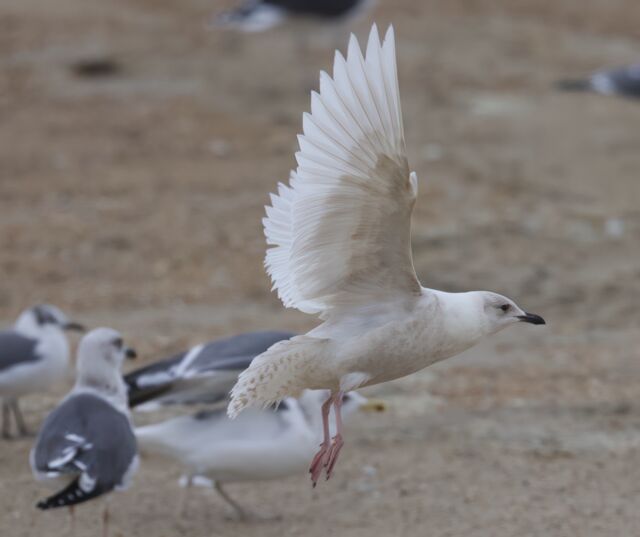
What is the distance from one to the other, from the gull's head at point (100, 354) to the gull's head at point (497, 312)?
1778 mm

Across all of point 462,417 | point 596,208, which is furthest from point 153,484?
point 596,208

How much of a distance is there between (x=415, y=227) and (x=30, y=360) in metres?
3.83

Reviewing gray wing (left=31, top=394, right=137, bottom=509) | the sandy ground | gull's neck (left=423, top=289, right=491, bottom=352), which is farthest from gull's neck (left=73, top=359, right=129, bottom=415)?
gull's neck (left=423, top=289, right=491, bottom=352)

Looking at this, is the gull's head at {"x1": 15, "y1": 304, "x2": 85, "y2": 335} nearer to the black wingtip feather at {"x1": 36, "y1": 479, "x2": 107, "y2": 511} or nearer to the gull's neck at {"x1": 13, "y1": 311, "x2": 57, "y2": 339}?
the gull's neck at {"x1": 13, "y1": 311, "x2": 57, "y2": 339}

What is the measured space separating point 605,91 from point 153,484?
7.55 metres

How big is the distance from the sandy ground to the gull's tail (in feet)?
3.86

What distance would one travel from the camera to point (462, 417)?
7.08 m

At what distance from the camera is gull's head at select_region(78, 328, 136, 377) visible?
6008 millimetres

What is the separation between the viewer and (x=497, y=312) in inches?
198

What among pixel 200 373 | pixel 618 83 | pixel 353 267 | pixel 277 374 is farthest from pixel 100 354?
pixel 618 83

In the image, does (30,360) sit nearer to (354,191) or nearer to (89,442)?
(89,442)

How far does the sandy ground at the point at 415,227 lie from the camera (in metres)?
6.21

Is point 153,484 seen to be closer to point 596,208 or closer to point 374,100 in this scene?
point 374,100

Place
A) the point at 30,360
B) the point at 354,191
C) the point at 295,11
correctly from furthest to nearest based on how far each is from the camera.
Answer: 1. the point at 295,11
2. the point at 30,360
3. the point at 354,191
